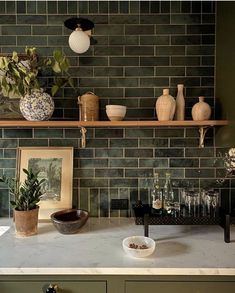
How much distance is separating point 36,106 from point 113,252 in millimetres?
891

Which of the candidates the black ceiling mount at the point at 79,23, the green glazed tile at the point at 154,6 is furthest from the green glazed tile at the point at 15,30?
the green glazed tile at the point at 154,6

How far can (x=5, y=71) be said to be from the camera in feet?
4.89

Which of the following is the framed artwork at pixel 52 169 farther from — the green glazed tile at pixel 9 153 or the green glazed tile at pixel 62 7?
the green glazed tile at pixel 62 7

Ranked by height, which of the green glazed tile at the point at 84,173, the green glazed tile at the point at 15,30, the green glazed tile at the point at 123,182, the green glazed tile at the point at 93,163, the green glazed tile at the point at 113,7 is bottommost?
the green glazed tile at the point at 123,182

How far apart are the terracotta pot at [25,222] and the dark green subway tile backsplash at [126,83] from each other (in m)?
0.37

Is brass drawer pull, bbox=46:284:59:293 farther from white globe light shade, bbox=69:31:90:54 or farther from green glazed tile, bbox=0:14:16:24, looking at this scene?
green glazed tile, bbox=0:14:16:24

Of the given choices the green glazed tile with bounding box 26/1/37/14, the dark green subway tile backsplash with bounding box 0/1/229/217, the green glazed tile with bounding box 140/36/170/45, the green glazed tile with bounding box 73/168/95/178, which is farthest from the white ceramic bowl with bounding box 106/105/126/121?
the green glazed tile with bounding box 26/1/37/14

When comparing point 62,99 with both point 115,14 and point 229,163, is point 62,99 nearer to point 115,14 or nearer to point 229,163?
point 115,14

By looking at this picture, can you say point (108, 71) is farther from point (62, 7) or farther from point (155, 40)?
point (62, 7)

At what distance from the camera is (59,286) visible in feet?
3.72

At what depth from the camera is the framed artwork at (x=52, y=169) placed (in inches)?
67.7

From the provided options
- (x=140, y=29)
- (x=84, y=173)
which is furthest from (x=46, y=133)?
(x=140, y=29)

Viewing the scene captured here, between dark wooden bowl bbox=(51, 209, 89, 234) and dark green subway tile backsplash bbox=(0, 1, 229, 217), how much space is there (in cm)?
18

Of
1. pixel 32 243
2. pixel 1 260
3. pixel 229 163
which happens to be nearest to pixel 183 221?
pixel 229 163
